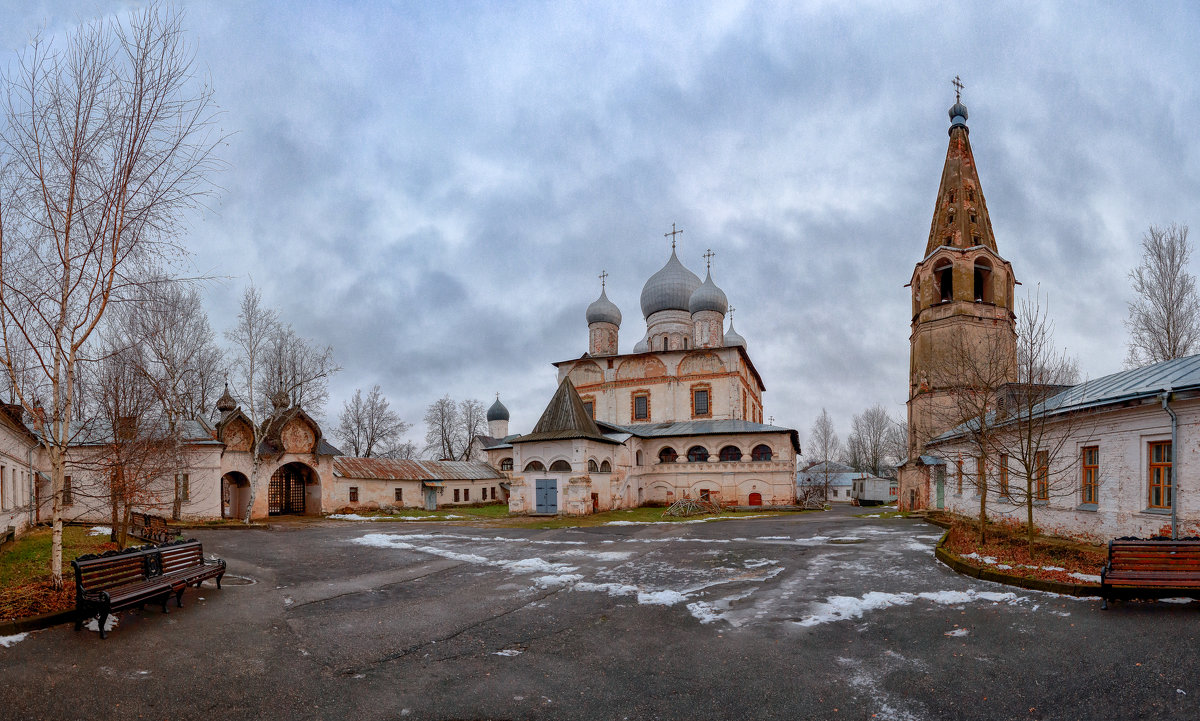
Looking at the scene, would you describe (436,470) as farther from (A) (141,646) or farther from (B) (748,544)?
(A) (141,646)

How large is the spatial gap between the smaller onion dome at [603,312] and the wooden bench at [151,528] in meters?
32.3

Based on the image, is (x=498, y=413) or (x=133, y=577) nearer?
(x=133, y=577)

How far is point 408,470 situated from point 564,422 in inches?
429

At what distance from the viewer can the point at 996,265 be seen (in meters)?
31.8

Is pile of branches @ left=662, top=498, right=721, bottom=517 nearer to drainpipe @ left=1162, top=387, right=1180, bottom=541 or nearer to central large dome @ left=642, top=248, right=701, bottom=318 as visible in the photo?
central large dome @ left=642, top=248, right=701, bottom=318

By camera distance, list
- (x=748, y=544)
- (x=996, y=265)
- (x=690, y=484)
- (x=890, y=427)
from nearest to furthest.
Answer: (x=748, y=544), (x=996, y=265), (x=690, y=484), (x=890, y=427)

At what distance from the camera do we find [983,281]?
32438 millimetres

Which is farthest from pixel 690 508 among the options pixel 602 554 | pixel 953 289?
pixel 953 289

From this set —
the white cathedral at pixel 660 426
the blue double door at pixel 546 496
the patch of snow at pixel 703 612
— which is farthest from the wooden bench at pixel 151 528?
the blue double door at pixel 546 496

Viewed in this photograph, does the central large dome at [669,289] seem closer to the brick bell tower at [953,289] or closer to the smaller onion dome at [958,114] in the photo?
the brick bell tower at [953,289]

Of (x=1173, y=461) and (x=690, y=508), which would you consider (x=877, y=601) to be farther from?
(x=690, y=508)

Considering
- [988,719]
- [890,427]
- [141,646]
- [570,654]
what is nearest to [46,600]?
[141,646]

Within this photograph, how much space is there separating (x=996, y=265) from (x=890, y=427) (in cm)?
4834

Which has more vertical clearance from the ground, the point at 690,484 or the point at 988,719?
the point at 988,719
